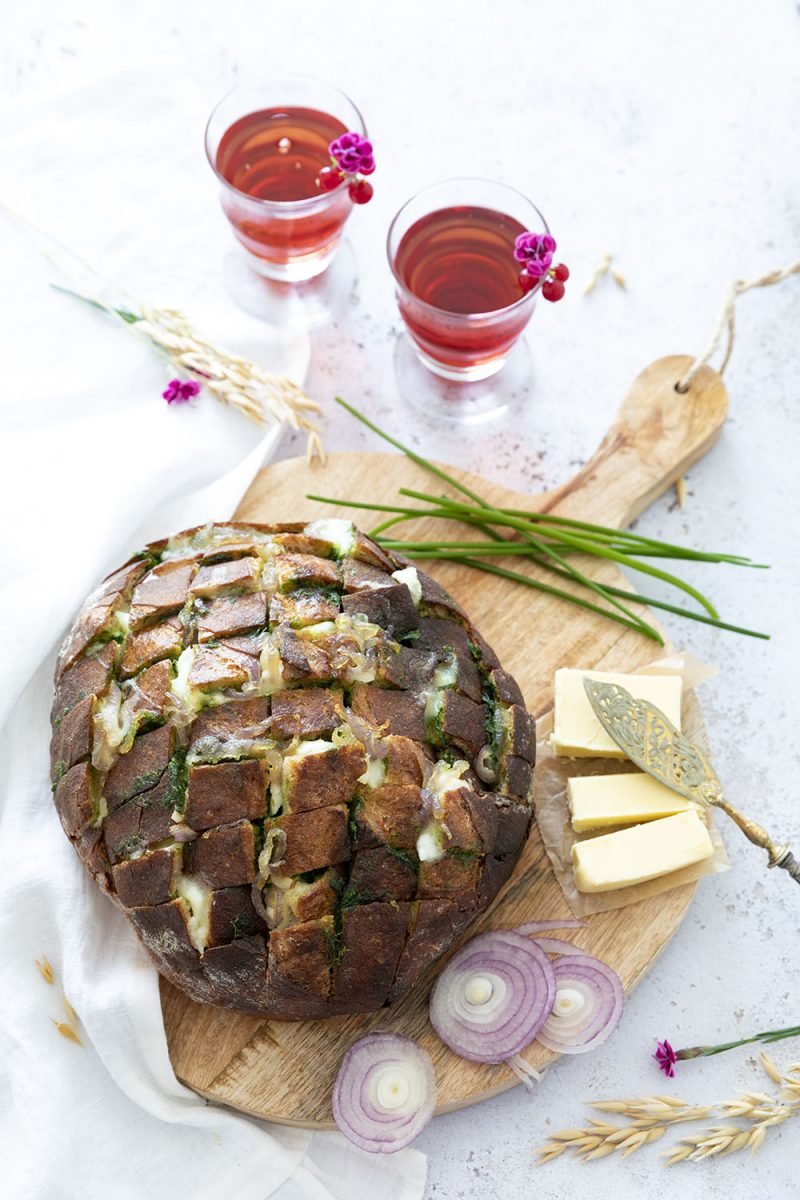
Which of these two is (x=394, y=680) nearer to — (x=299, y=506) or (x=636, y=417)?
(x=299, y=506)

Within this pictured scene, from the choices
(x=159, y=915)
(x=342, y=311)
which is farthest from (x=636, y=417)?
(x=159, y=915)

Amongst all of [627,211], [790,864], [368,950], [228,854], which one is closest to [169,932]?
[228,854]

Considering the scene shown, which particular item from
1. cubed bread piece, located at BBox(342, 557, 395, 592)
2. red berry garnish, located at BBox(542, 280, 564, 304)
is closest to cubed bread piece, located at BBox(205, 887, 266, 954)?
cubed bread piece, located at BBox(342, 557, 395, 592)

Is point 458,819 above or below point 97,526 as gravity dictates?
above

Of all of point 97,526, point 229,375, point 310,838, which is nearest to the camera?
point 310,838

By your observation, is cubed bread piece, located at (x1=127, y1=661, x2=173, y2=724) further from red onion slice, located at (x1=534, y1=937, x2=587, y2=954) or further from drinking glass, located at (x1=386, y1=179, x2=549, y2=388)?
drinking glass, located at (x1=386, y1=179, x2=549, y2=388)

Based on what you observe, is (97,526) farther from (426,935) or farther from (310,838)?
(426,935)

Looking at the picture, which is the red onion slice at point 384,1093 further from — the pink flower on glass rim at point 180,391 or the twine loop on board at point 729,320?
the twine loop on board at point 729,320
